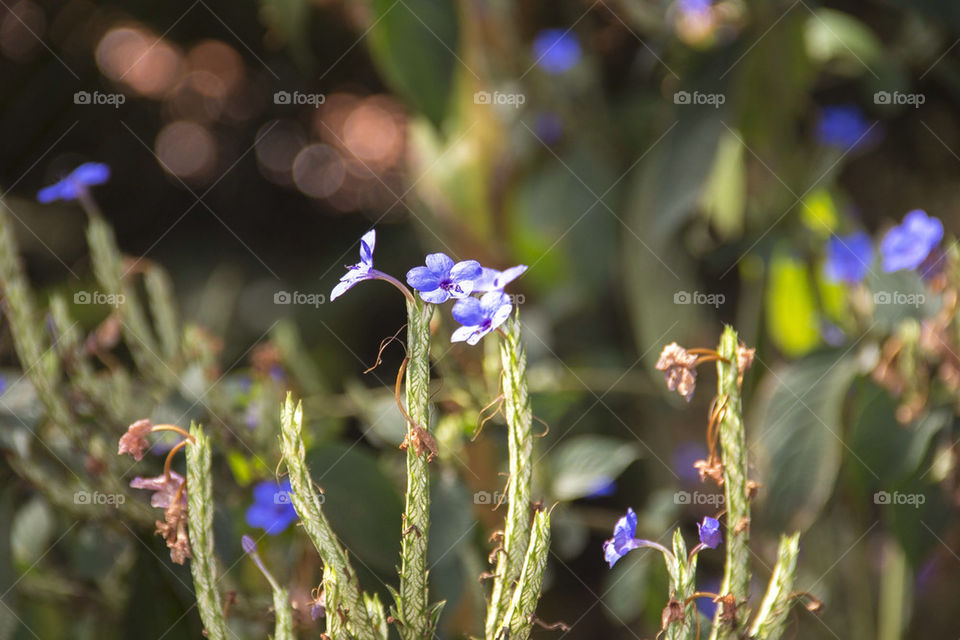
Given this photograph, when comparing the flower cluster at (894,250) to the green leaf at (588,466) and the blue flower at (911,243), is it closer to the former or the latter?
the blue flower at (911,243)

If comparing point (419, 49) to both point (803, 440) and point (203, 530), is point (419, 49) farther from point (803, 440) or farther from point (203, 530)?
point (203, 530)

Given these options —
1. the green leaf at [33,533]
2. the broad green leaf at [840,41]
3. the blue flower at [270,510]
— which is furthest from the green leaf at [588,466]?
the broad green leaf at [840,41]

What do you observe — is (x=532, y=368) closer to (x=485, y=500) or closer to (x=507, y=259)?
(x=507, y=259)

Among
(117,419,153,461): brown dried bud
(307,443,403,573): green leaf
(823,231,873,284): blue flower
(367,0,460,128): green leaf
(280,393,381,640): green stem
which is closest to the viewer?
(280,393,381,640): green stem

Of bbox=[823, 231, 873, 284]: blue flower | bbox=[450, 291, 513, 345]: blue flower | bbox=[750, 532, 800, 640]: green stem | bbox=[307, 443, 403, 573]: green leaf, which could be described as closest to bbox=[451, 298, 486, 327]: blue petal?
bbox=[450, 291, 513, 345]: blue flower

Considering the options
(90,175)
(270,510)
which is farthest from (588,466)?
(90,175)

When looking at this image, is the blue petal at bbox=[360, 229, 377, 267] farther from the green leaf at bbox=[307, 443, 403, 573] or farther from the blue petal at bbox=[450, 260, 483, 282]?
the green leaf at bbox=[307, 443, 403, 573]
